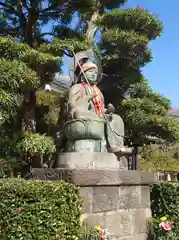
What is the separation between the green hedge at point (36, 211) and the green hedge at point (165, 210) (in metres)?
1.38

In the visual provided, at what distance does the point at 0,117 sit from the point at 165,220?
3.70 meters

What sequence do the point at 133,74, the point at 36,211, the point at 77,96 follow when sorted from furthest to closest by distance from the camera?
the point at 133,74 < the point at 77,96 < the point at 36,211

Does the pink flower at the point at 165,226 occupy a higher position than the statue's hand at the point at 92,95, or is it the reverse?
the statue's hand at the point at 92,95

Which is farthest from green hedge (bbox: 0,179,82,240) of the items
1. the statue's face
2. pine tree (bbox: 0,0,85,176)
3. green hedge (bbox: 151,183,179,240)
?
pine tree (bbox: 0,0,85,176)

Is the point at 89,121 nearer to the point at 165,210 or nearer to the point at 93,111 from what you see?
the point at 93,111

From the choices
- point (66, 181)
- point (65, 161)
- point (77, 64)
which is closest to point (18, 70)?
point (77, 64)

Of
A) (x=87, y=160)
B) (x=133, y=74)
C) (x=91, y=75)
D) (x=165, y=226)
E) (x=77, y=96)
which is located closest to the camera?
(x=165, y=226)

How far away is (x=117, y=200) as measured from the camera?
15.2 ft

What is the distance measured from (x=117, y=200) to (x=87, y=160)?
660 mm

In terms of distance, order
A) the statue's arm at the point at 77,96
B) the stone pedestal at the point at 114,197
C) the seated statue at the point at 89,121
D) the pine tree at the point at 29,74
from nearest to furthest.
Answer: the stone pedestal at the point at 114,197
the seated statue at the point at 89,121
the statue's arm at the point at 77,96
the pine tree at the point at 29,74

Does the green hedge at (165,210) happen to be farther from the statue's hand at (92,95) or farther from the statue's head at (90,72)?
the statue's head at (90,72)

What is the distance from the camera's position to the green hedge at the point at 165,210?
459 centimetres


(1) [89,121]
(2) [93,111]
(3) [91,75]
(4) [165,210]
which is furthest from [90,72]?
(4) [165,210]

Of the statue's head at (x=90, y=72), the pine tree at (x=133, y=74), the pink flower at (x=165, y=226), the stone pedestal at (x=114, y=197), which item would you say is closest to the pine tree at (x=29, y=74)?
the pine tree at (x=133, y=74)
